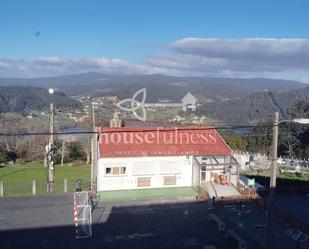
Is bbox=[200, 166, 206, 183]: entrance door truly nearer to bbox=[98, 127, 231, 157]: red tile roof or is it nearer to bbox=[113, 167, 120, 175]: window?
bbox=[98, 127, 231, 157]: red tile roof

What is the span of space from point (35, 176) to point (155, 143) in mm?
9320

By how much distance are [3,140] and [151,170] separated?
19.6 m

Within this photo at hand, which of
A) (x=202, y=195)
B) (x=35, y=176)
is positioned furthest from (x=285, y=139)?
(x=35, y=176)

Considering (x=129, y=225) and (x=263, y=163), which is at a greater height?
(x=129, y=225)

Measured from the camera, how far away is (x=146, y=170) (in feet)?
75.4

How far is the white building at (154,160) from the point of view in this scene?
22469mm

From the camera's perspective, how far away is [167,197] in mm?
21281

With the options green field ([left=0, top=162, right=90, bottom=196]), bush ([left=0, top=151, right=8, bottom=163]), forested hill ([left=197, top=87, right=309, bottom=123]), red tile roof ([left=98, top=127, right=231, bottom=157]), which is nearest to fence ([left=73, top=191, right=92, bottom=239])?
red tile roof ([left=98, top=127, right=231, bottom=157])

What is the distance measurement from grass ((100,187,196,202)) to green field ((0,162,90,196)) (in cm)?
253

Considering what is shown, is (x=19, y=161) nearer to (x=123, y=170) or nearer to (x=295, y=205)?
(x=123, y=170)

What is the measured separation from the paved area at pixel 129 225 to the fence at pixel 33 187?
1100 millimetres

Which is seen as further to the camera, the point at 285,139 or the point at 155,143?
the point at 285,139

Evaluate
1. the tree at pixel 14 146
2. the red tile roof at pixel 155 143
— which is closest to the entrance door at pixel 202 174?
the red tile roof at pixel 155 143

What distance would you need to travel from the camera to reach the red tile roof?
22.9 m
